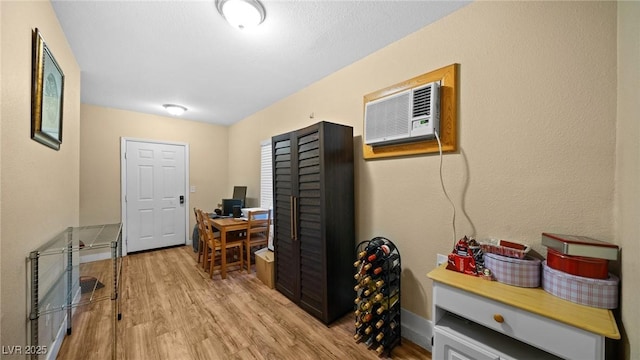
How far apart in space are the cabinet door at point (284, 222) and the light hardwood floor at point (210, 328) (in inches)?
7.4

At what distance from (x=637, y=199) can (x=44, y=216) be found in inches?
120

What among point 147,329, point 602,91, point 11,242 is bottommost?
point 147,329

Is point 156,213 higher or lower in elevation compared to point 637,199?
lower

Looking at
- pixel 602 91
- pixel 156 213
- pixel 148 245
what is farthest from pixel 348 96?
pixel 148 245

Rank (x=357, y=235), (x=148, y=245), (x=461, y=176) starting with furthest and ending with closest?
(x=148, y=245)
(x=357, y=235)
(x=461, y=176)

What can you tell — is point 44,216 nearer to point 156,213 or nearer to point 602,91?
point 156,213

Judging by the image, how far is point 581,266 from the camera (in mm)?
1049

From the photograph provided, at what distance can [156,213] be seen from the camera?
420 centimetres

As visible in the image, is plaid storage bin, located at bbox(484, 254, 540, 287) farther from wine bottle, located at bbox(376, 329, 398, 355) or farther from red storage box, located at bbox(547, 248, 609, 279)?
wine bottle, located at bbox(376, 329, 398, 355)

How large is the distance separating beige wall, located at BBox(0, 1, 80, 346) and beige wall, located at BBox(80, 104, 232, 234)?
2541 millimetres

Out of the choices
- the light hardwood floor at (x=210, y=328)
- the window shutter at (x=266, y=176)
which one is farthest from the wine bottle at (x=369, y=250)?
the window shutter at (x=266, y=176)

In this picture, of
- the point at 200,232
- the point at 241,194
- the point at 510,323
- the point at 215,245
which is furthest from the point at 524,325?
the point at 241,194

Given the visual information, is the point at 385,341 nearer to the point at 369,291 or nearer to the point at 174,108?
the point at 369,291

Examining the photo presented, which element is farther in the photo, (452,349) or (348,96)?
(348,96)
